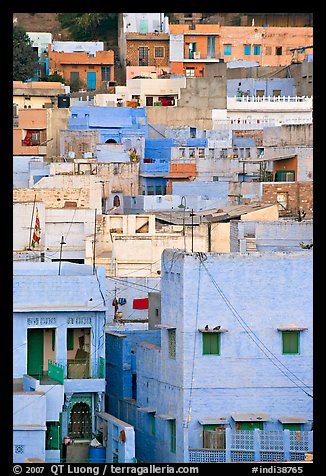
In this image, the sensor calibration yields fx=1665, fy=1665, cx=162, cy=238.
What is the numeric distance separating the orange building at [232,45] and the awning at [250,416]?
2892 centimetres

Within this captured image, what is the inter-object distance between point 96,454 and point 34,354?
1.37 meters

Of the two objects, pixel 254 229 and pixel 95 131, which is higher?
pixel 95 131

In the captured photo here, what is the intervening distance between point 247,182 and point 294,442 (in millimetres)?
15091

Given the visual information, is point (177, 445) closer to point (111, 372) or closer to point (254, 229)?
point (111, 372)

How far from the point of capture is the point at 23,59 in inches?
1863

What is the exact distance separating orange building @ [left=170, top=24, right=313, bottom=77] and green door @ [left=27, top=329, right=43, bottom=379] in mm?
28177

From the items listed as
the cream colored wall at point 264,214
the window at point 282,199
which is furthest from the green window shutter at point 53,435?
the window at point 282,199

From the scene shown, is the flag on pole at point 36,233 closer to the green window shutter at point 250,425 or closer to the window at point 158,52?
the green window shutter at point 250,425

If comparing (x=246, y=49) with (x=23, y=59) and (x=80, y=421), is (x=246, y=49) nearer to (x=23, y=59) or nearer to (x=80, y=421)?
(x=23, y=59)

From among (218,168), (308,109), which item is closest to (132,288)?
(218,168)

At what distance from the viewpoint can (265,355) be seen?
18641mm
